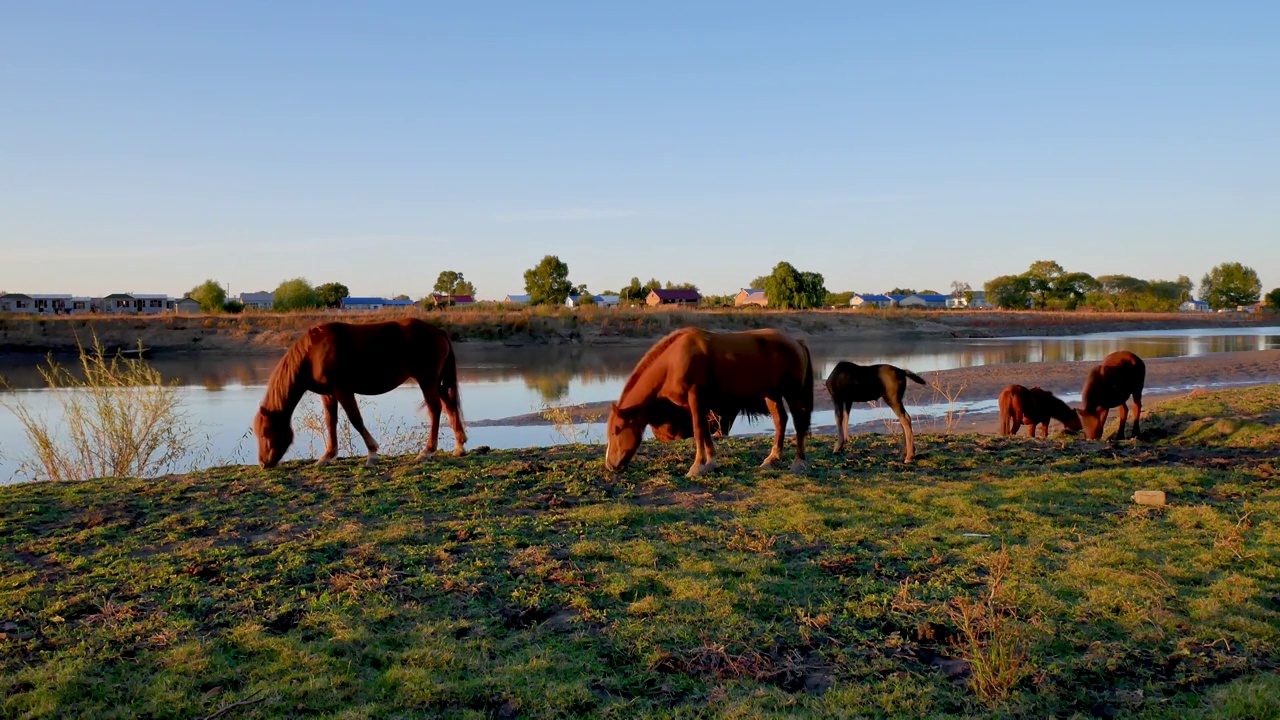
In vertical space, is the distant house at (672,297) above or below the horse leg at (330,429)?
above

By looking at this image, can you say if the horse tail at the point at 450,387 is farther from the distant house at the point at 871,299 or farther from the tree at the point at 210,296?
the distant house at the point at 871,299

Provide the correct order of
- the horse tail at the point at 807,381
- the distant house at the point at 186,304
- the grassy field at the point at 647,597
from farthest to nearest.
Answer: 1. the distant house at the point at 186,304
2. the horse tail at the point at 807,381
3. the grassy field at the point at 647,597

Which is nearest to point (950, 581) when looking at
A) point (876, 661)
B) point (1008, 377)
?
point (876, 661)

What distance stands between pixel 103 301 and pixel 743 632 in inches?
4699

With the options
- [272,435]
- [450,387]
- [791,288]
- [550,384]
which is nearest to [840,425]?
[450,387]

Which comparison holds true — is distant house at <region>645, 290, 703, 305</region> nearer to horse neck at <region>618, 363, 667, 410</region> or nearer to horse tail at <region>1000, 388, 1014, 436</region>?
horse tail at <region>1000, 388, 1014, 436</region>

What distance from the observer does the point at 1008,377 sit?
1009 inches

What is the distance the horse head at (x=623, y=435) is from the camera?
8.65m

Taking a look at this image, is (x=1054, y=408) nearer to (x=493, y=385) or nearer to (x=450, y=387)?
(x=450, y=387)

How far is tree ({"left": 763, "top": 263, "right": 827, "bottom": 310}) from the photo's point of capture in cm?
8356

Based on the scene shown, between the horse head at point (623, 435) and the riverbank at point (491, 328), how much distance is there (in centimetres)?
3153

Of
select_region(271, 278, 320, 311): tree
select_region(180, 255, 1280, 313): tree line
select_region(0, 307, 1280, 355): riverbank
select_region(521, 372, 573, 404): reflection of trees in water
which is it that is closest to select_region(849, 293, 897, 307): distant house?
select_region(180, 255, 1280, 313): tree line

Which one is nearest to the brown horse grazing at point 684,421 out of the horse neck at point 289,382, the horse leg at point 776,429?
the horse leg at point 776,429

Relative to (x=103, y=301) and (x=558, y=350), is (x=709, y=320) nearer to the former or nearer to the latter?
(x=558, y=350)
